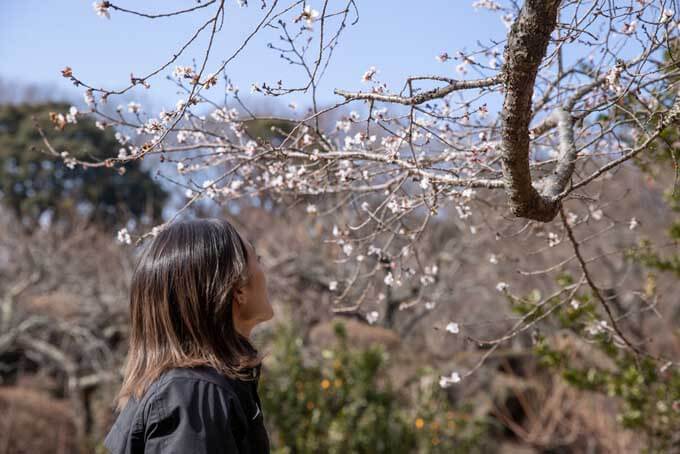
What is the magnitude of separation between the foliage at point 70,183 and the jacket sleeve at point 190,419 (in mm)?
11118

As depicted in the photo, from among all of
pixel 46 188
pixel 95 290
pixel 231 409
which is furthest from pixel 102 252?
pixel 231 409

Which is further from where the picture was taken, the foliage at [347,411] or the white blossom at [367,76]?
the foliage at [347,411]

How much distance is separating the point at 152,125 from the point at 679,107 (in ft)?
4.97

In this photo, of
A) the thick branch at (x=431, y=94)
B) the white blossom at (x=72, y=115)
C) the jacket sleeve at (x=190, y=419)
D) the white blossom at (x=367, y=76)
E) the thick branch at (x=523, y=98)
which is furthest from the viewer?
the white blossom at (x=72, y=115)

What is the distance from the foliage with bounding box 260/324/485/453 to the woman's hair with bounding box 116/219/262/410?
413 centimetres

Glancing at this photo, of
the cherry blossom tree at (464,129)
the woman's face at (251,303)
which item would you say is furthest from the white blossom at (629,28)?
the woman's face at (251,303)

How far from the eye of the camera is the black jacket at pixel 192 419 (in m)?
1.40

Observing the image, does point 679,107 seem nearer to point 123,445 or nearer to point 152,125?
point 152,125

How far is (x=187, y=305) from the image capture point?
5.23ft

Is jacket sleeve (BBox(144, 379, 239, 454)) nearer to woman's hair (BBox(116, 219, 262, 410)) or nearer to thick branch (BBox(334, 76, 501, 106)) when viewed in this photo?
woman's hair (BBox(116, 219, 262, 410))

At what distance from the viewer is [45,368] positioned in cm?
839

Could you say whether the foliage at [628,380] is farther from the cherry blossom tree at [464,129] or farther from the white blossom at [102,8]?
the white blossom at [102,8]

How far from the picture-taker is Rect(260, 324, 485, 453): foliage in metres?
5.67

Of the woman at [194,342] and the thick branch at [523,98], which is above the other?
the thick branch at [523,98]
